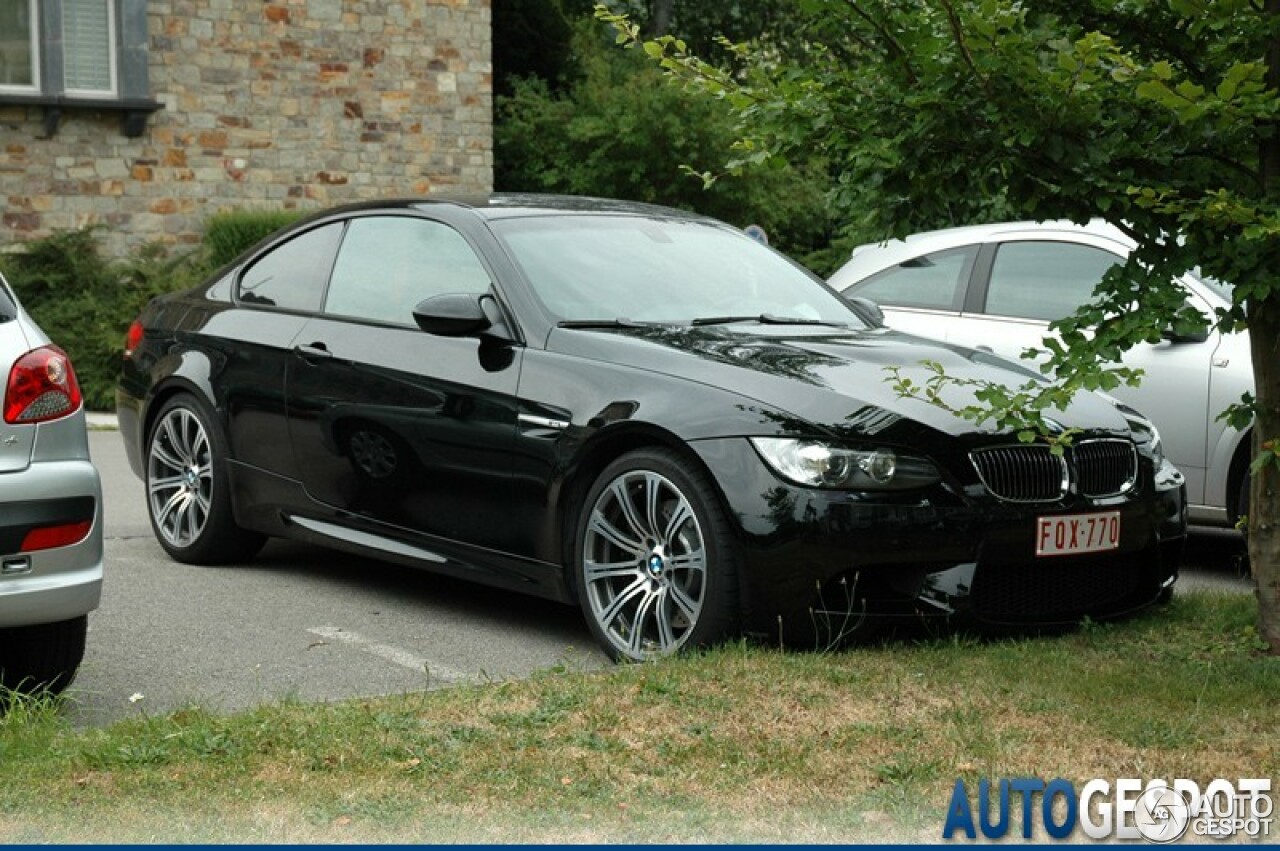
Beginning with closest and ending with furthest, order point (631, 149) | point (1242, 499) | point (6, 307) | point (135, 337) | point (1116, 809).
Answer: point (1116, 809)
point (6, 307)
point (1242, 499)
point (135, 337)
point (631, 149)

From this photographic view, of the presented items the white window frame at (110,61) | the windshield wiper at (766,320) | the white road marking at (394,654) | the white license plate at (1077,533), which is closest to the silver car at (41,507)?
the white road marking at (394,654)

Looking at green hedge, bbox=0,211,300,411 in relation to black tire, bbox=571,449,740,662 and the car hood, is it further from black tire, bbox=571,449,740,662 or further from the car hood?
black tire, bbox=571,449,740,662

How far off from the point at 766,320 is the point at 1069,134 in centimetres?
183

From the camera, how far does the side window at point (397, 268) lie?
7.33m

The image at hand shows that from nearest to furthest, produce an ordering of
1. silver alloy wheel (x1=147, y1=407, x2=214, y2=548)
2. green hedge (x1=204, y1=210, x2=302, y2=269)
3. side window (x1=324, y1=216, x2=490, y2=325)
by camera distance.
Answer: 1. side window (x1=324, y1=216, x2=490, y2=325)
2. silver alloy wheel (x1=147, y1=407, x2=214, y2=548)
3. green hedge (x1=204, y1=210, x2=302, y2=269)

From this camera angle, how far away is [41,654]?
220 inches

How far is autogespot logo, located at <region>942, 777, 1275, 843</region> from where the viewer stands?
4340 millimetres

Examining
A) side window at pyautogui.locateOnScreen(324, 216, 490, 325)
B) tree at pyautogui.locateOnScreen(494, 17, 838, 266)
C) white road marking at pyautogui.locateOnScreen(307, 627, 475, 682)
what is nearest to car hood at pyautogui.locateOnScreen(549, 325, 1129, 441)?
side window at pyautogui.locateOnScreen(324, 216, 490, 325)

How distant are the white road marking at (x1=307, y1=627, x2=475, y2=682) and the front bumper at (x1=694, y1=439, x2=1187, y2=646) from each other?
104cm

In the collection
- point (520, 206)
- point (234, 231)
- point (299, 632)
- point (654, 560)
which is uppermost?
point (520, 206)

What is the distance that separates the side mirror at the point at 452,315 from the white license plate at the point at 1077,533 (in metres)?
2.14

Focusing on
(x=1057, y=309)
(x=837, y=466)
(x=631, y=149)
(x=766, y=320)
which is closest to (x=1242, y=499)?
(x=1057, y=309)

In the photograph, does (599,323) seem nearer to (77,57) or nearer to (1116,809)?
(1116,809)

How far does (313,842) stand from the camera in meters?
4.21
